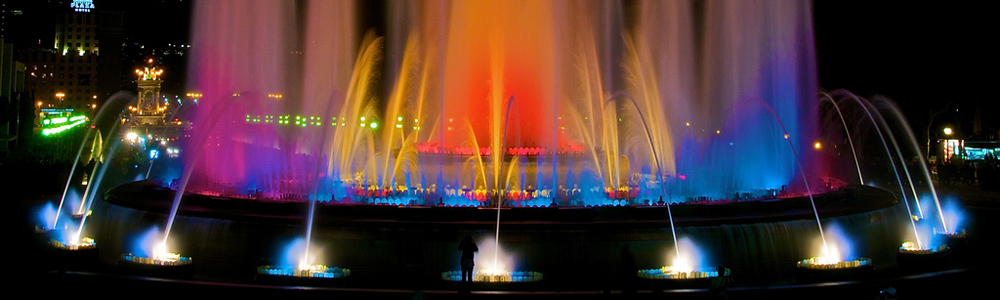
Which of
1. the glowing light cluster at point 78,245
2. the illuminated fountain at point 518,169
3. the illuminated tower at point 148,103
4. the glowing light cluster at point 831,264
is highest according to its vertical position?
the illuminated tower at point 148,103

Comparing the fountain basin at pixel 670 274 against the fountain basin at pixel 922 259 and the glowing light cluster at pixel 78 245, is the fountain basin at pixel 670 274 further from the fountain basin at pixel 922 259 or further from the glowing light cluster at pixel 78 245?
the glowing light cluster at pixel 78 245

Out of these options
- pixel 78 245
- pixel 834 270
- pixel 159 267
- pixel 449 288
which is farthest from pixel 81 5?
pixel 834 270

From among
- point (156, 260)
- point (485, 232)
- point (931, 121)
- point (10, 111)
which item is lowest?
point (156, 260)

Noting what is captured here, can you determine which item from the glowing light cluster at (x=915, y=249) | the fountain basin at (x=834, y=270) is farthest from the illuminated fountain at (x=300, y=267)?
the glowing light cluster at (x=915, y=249)

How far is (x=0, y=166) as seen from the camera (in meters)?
29.6

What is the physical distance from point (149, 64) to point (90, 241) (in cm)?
10591

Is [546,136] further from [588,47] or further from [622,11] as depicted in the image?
[622,11]

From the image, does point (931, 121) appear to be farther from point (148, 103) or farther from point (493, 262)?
point (148, 103)

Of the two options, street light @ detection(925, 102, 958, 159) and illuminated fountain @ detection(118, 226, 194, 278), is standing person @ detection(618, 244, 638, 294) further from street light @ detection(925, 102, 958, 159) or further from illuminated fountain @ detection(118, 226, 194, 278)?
street light @ detection(925, 102, 958, 159)

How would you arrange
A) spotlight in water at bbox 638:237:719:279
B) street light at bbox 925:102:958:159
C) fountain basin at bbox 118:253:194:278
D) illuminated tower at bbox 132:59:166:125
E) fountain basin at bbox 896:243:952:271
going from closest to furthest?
fountain basin at bbox 118:253:194:278
spotlight in water at bbox 638:237:719:279
fountain basin at bbox 896:243:952:271
street light at bbox 925:102:958:159
illuminated tower at bbox 132:59:166:125

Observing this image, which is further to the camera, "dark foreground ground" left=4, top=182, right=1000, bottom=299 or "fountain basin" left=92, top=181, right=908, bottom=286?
"fountain basin" left=92, top=181, right=908, bottom=286

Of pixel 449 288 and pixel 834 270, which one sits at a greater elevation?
pixel 834 270

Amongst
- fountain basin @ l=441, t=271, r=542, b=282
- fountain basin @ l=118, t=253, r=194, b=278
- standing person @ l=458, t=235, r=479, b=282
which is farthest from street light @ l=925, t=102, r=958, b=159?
fountain basin @ l=118, t=253, r=194, b=278

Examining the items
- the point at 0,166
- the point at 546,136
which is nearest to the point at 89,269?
the point at 546,136
